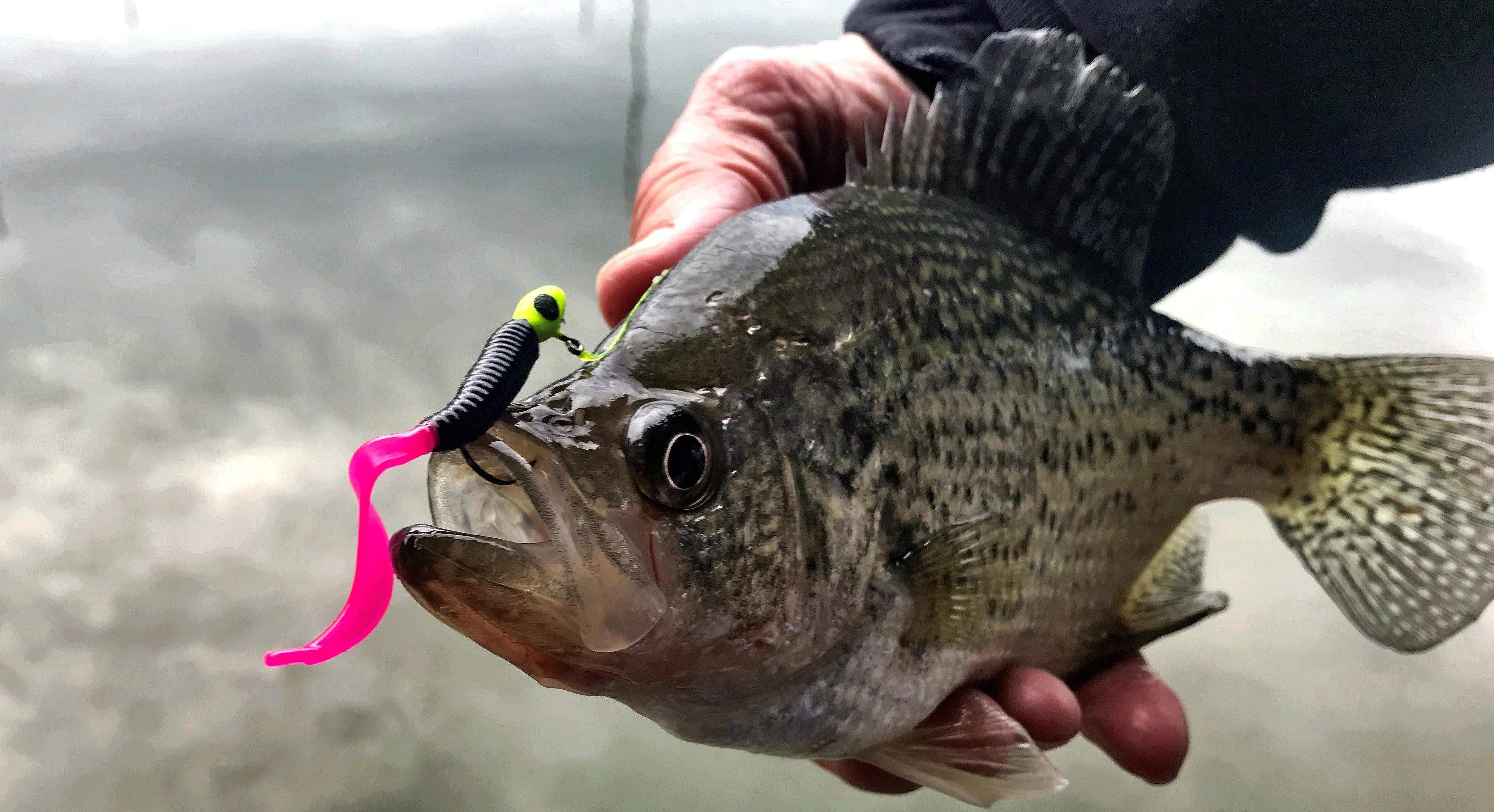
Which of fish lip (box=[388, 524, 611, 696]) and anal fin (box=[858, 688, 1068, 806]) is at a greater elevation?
fish lip (box=[388, 524, 611, 696])

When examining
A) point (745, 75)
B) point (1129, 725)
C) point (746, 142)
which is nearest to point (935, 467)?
point (1129, 725)

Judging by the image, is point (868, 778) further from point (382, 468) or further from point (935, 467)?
point (382, 468)

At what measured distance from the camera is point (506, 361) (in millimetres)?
427

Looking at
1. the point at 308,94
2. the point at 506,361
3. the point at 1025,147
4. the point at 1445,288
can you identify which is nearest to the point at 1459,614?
the point at 1025,147

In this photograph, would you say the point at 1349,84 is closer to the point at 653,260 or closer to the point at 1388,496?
the point at 1388,496

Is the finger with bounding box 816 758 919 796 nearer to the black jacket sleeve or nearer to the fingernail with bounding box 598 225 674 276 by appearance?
the fingernail with bounding box 598 225 674 276

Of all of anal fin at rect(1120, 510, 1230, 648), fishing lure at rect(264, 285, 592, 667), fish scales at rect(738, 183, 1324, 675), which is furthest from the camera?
anal fin at rect(1120, 510, 1230, 648)

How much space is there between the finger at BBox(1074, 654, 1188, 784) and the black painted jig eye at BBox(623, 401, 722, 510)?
0.60 metres

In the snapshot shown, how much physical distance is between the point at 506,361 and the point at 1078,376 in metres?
0.51

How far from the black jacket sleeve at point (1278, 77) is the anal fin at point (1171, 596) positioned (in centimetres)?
68

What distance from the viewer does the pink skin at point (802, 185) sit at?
73 centimetres

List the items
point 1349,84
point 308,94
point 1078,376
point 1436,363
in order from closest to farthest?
1. point 1078,376
2. point 1436,363
3. point 1349,84
4. point 308,94

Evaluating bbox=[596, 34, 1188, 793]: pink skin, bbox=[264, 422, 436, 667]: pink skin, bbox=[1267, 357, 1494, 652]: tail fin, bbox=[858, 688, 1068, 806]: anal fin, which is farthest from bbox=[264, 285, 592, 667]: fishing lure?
bbox=[1267, 357, 1494, 652]: tail fin

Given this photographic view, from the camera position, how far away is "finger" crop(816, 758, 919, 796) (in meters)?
0.88
